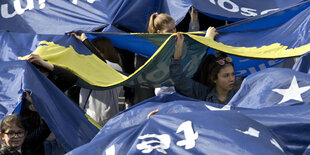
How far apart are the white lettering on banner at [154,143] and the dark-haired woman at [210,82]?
154 cm

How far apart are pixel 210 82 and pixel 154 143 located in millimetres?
1815

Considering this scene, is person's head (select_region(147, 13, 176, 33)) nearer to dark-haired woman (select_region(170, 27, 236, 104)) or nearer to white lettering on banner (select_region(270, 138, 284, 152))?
dark-haired woman (select_region(170, 27, 236, 104))

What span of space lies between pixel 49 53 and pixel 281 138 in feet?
7.41

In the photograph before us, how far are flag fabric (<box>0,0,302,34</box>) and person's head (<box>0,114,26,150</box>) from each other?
89.7 inches

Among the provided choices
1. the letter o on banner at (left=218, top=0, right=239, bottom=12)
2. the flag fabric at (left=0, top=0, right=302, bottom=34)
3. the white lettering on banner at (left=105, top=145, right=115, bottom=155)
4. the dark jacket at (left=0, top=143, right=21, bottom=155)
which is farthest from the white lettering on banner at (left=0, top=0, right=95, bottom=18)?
the white lettering on banner at (left=105, top=145, right=115, bottom=155)

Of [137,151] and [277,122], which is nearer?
[137,151]

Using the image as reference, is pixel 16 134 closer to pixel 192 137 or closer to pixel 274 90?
pixel 192 137

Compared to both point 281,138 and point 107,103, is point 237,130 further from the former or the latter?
point 107,103

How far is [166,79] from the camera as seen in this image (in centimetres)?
577

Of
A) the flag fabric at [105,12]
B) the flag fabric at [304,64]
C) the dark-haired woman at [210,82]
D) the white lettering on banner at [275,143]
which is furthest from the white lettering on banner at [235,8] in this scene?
the white lettering on banner at [275,143]

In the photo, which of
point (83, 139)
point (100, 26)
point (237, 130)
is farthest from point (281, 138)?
point (100, 26)

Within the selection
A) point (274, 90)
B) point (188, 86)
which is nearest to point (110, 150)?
point (274, 90)

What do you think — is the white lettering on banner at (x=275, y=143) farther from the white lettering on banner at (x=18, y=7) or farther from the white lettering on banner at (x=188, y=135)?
the white lettering on banner at (x=18, y=7)

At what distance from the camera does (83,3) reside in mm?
7246
